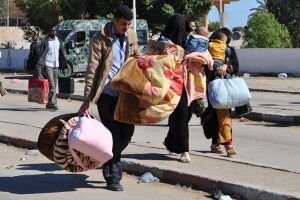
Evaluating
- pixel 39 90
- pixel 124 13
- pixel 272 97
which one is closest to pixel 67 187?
pixel 124 13

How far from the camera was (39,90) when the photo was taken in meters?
15.1

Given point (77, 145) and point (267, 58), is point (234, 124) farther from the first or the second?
point (267, 58)

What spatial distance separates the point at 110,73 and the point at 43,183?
1590 millimetres

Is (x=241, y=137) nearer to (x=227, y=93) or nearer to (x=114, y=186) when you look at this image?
(x=227, y=93)

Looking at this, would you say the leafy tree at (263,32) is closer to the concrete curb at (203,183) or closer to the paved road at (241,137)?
the paved road at (241,137)

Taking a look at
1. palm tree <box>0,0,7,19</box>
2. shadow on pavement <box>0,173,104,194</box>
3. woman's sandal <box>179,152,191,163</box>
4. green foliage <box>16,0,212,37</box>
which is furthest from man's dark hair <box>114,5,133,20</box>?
palm tree <box>0,0,7,19</box>

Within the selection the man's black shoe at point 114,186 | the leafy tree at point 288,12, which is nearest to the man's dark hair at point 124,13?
the man's black shoe at point 114,186

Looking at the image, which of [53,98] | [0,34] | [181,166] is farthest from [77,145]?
[0,34]

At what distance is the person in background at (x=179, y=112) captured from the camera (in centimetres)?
822

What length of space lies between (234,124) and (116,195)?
6.99 meters

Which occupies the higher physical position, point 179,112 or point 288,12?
point 288,12

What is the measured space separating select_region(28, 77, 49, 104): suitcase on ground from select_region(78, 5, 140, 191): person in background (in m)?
7.84

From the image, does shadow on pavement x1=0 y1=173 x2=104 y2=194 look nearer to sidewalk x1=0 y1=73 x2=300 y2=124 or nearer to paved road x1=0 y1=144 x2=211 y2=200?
paved road x1=0 y1=144 x2=211 y2=200

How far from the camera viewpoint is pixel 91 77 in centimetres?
716
